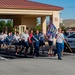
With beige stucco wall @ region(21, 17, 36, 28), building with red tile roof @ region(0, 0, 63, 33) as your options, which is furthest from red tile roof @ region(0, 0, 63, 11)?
beige stucco wall @ region(21, 17, 36, 28)

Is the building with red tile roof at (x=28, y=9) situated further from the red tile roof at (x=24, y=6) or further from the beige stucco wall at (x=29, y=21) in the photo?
the beige stucco wall at (x=29, y=21)

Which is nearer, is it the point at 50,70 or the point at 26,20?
the point at 50,70

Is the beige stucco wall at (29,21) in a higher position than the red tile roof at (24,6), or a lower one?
lower

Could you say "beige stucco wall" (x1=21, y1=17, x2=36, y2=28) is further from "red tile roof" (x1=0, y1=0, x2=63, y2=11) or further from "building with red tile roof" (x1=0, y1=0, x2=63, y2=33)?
"red tile roof" (x1=0, y1=0, x2=63, y2=11)

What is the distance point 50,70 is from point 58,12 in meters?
23.6

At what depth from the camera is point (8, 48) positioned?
92.2ft

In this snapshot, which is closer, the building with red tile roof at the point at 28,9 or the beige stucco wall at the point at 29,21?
the building with red tile roof at the point at 28,9

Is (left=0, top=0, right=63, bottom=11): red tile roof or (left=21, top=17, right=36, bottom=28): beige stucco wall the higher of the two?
(left=0, top=0, right=63, bottom=11): red tile roof

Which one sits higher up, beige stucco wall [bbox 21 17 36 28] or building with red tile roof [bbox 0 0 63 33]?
building with red tile roof [bbox 0 0 63 33]

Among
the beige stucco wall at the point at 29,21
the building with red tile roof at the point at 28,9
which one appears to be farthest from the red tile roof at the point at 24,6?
the beige stucco wall at the point at 29,21

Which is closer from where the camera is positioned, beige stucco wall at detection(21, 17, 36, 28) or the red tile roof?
the red tile roof

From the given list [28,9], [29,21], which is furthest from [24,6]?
[29,21]

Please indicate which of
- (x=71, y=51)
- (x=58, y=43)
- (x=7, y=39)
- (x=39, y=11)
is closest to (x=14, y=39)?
(x=7, y=39)

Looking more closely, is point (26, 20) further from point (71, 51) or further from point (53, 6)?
point (71, 51)
